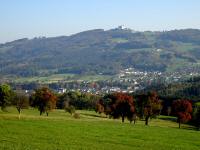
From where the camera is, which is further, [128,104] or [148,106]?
[128,104]

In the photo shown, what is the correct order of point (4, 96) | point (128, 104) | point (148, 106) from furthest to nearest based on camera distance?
point (4, 96) < point (128, 104) < point (148, 106)

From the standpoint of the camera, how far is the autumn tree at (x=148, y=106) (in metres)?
107

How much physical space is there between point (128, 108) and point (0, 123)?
57.0m

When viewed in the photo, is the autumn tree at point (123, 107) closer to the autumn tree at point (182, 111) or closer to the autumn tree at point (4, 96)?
the autumn tree at point (182, 111)

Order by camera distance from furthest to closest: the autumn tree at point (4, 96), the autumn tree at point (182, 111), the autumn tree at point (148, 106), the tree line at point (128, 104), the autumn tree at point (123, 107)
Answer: the autumn tree at point (4, 96) → the autumn tree at point (123, 107) → the autumn tree at point (182, 111) → the tree line at point (128, 104) → the autumn tree at point (148, 106)

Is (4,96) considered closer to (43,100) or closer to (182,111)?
(43,100)

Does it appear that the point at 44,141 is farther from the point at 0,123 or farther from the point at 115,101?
the point at 115,101

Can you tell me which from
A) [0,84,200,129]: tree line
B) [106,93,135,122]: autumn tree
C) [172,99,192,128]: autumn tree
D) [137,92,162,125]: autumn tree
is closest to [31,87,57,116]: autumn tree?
[0,84,200,129]: tree line

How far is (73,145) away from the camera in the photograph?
43031 mm


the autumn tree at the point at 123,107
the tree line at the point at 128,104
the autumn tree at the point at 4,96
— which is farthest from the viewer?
the autumn tree at the point at 4,96

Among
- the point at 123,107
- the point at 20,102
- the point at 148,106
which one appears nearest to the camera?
the point at 148,106

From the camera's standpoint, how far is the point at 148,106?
107 metres

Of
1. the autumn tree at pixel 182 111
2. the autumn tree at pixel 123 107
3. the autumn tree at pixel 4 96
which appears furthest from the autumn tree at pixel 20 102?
the autumn tree at pixel 182 111

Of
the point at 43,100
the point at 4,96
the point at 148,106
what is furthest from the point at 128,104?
the point at 4,96
